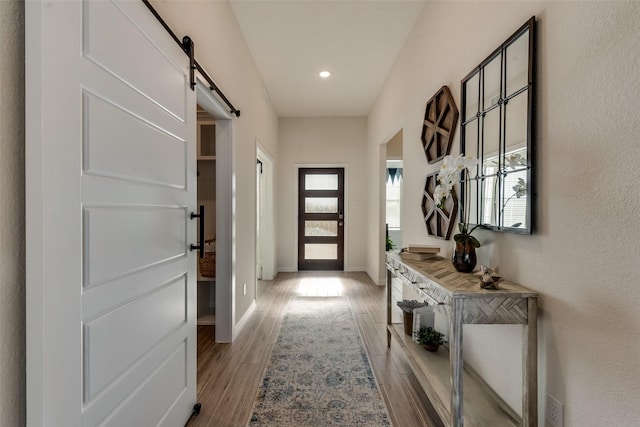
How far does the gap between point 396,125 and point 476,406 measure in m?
2.84

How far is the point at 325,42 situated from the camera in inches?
124

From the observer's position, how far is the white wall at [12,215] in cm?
77

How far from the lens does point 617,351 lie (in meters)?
0.91

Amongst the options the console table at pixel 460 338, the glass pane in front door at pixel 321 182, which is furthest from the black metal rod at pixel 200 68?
the glass pane in front door at pixel 321 182

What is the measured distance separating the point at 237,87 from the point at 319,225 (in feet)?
10.6

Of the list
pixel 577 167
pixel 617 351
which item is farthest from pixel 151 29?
pixel 617 351

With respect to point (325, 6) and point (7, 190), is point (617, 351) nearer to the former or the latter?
point (7, 190)

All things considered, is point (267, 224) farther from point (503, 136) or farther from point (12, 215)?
point (12, 215)

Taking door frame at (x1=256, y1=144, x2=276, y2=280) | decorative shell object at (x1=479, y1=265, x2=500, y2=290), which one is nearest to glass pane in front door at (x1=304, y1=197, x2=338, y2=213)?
door frame at (x1=256, y1=144, x2=276, y2=280)

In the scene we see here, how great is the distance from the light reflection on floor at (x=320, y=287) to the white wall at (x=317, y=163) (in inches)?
29.2

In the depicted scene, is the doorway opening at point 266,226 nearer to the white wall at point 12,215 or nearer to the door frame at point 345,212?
the door frame at point 345,212

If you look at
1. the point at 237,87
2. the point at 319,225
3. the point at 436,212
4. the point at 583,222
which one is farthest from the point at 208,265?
the point at 319,225

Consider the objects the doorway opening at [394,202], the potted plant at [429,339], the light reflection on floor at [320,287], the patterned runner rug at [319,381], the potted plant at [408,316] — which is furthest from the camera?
the doorway opening at [394,202]

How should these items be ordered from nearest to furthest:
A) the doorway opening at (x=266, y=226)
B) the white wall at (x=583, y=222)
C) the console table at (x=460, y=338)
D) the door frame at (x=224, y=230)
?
the white wall at (x=583, y=222) → the console table at (x=460, y=338) → the door frame at (x=224, y=230) → the doorway opening at (x=266, y=226)
